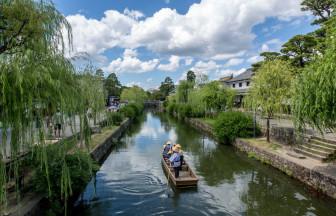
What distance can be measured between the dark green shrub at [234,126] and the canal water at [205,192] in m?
2.96

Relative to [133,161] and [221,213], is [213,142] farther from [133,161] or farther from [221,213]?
[221,213]

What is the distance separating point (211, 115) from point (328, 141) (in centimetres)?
2092

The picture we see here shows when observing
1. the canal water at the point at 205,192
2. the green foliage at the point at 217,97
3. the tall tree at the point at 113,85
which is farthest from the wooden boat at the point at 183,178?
the tall tree at the point at 113,85

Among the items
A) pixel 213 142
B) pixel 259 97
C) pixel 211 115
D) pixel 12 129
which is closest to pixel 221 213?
pixel 12 129

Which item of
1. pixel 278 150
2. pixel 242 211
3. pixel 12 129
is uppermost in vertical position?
pixel 12 129

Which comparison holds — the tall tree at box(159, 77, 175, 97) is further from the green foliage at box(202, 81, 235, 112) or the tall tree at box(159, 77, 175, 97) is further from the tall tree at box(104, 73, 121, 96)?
the green foliage at box(202, 81, 235, 112)

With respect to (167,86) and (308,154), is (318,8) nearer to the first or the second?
(308,154)

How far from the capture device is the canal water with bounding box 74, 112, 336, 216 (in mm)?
8758

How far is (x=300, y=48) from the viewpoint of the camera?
25.4 metres

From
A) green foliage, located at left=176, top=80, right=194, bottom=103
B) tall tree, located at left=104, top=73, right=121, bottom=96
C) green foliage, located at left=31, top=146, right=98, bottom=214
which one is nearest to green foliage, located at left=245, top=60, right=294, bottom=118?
green foliage, located at left=31, top=146, right=98, bottom=214

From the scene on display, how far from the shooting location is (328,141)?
12312 mm

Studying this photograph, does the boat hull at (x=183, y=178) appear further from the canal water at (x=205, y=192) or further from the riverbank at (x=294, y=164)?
the riverbank at (x=294, y=164)

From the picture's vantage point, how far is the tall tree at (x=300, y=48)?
24.4m

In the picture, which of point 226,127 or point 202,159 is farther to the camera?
point 226,127
